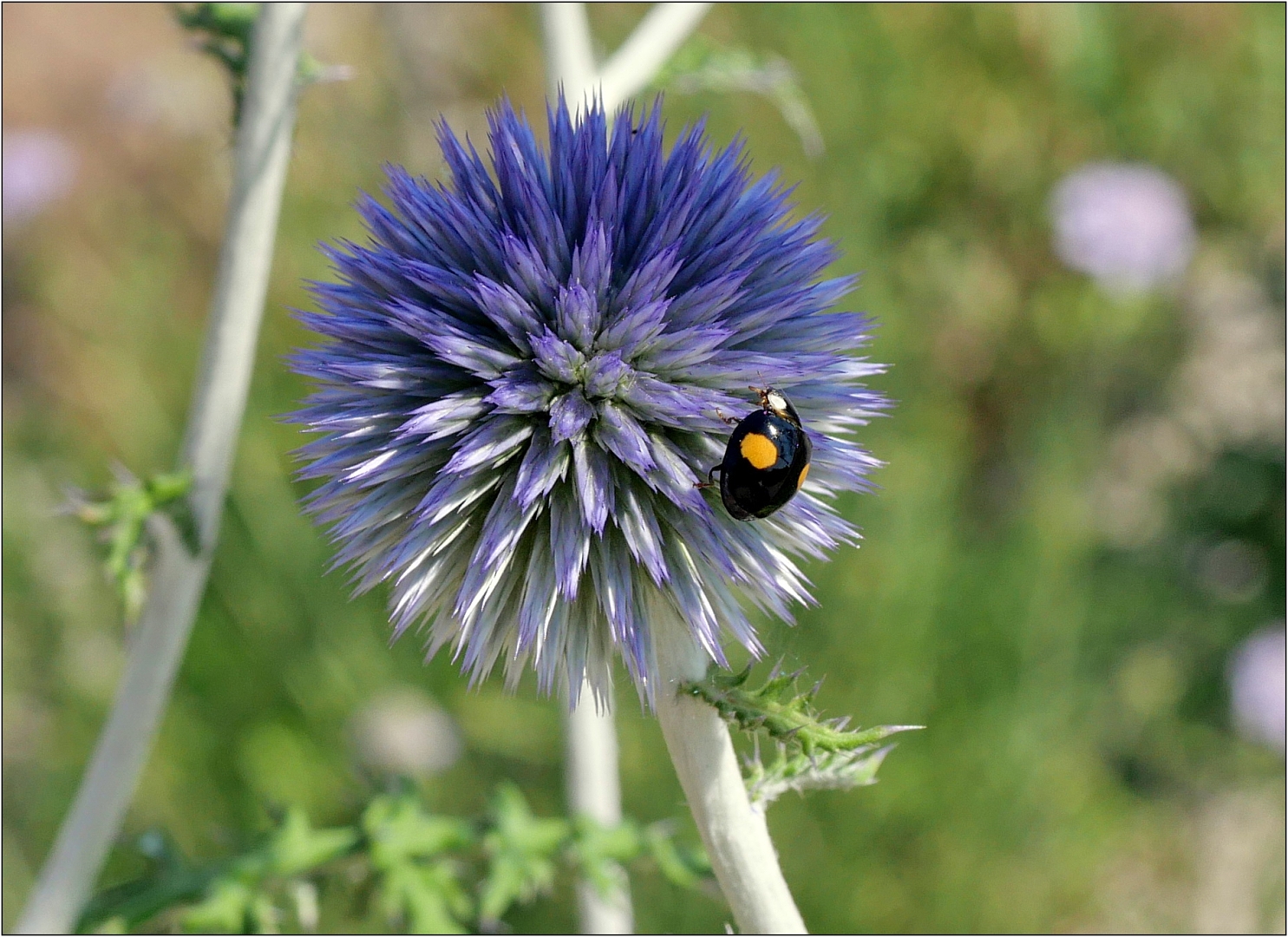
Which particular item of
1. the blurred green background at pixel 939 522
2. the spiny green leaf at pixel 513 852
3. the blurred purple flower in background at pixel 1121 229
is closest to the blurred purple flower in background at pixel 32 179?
the blurred green background at pixel 939 522

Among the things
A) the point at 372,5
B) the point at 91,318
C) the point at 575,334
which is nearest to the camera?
the point at 575,334

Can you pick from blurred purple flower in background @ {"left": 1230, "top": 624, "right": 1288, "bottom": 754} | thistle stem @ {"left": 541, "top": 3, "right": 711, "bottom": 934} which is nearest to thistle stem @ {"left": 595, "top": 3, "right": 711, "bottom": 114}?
thistle stem @ {"left": 541, "top": 3, "right": 711, "bottom": 934}

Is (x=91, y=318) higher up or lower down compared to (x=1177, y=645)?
higher up

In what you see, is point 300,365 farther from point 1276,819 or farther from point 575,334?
point 1276,819

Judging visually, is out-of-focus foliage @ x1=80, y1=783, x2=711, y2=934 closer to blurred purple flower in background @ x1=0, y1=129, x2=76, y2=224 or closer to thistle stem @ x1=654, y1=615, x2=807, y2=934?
thistle stem @ x1=654, y1=615, x2=807, y2=934

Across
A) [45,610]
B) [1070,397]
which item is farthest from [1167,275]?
[45,610]

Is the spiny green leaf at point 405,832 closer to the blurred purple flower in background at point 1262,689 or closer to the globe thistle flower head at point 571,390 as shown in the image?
the globe thistle flower head at point 571,390

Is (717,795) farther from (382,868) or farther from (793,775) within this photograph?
(382,868)
